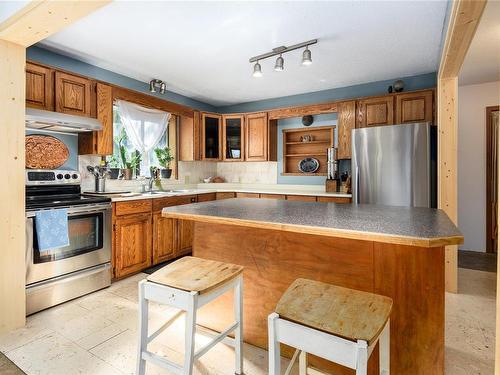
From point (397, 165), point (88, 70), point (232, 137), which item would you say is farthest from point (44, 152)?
point (397, 165)

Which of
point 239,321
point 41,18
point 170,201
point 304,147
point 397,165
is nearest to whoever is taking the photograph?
point 239,321

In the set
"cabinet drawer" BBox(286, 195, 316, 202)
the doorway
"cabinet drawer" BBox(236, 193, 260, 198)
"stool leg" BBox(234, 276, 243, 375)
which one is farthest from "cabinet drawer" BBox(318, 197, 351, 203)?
"stool leg" BBox(234, 276, 243, 375)

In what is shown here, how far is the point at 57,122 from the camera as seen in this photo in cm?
260

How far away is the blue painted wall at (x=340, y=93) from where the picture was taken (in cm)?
364

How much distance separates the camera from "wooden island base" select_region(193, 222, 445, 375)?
1.37 m

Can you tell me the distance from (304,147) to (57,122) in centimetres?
332

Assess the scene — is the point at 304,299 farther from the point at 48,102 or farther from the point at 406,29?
the point at 48,102

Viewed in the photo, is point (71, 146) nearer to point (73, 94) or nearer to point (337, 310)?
point (73, 94)

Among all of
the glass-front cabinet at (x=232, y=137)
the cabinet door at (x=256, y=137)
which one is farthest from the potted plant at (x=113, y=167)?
the cabinet door at (x=256, y=137)

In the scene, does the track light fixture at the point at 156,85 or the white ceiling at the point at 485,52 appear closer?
the white ceiling at the point at 485,52

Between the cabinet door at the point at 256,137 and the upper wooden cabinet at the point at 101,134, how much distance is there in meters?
2.12

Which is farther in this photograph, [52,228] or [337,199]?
[337,199]

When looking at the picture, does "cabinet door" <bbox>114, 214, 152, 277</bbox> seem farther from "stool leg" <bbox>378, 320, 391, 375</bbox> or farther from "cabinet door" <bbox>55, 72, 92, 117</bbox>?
"stool leg" <bbox>378, 320, 391, 375</bbox>

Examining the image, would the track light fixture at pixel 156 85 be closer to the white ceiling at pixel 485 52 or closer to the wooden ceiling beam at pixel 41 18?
the wooden ceiling beam at pixel 41 18
